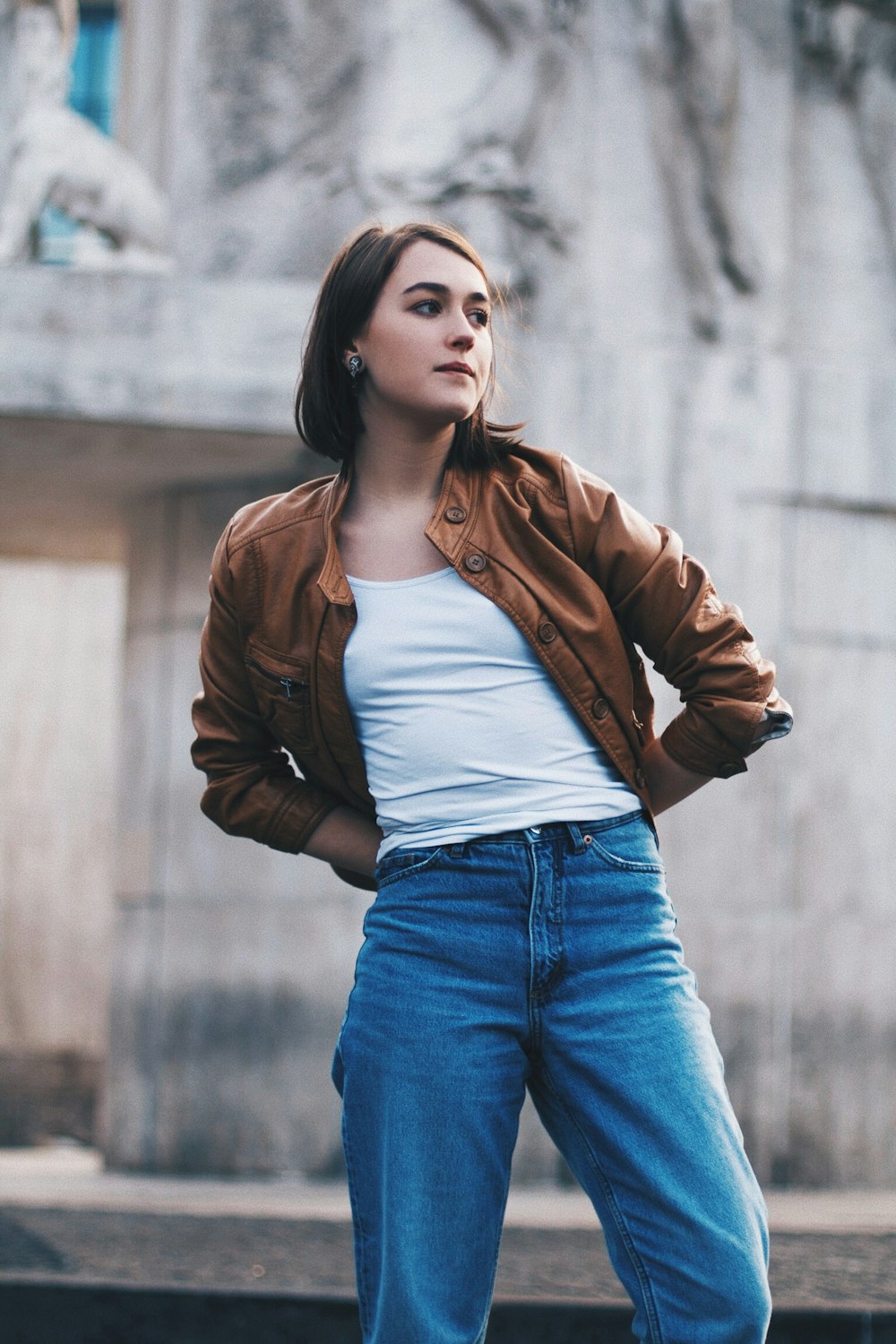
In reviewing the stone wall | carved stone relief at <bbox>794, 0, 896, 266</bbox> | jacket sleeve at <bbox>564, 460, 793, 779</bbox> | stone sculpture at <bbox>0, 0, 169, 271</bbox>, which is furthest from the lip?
the stone wall

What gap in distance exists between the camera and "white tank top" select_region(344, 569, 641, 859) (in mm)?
2371

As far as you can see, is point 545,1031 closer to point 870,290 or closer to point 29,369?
point 29,369

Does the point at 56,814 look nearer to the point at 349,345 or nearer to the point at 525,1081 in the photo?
the point at 349,345

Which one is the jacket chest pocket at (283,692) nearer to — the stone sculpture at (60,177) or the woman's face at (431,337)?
the woman's face at (431,337)

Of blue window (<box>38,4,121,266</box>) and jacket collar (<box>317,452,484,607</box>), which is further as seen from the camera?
blue window (<box>38,4,121,266</box>)

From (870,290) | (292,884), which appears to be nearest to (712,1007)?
(292,884)

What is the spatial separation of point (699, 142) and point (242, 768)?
527 centimetres

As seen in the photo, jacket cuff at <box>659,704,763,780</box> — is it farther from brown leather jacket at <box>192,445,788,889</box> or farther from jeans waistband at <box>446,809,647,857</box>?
jeans waistband at <box>446,809,647,857</box>

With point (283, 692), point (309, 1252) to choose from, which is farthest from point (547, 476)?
point (309, 1252)

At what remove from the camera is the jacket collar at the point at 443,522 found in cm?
242

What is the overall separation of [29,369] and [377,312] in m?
4.41

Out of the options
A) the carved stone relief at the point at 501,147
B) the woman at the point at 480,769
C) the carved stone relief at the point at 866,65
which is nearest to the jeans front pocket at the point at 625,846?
the woman at the point at 480,769

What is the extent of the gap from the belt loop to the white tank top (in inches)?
0.9

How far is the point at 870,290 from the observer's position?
7.41 meters
